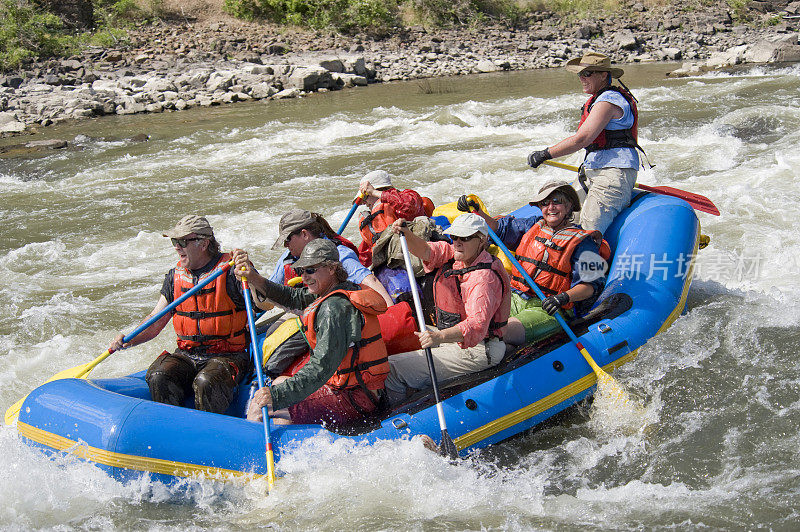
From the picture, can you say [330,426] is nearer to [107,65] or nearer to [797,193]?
[797,193]

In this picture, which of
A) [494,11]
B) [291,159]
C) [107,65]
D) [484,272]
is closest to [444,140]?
[291,159]

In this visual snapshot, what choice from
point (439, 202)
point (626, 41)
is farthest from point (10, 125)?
point (626, 41)

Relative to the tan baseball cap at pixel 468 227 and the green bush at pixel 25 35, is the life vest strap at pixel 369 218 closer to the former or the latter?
the tan baseball cap at pixel 468 227

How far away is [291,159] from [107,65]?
12434mm

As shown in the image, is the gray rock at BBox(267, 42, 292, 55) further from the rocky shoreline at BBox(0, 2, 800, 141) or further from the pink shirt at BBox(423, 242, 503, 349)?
the pink shirt at BBox(423, 242, 503, 349)

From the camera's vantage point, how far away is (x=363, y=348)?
11.4 feet

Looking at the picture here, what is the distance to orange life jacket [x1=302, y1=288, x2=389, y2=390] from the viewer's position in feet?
11.0

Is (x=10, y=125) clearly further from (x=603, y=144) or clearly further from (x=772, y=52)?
(x=772, y=52)

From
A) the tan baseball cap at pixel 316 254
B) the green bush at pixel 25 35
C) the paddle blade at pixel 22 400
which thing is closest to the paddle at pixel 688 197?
the tan baseball cap at pixel 316 254

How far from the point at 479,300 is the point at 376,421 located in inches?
29.4

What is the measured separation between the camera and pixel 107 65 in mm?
21609

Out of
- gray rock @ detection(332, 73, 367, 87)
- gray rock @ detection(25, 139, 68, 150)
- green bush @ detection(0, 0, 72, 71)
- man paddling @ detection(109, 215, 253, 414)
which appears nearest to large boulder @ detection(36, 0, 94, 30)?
green bush @ detection(0, 0, 72, 71)

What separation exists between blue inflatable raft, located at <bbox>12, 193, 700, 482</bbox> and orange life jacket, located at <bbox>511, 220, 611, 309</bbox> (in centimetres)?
26

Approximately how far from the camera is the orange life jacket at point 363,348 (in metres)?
3.36
